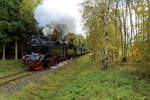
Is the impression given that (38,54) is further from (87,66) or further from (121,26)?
(121,26)

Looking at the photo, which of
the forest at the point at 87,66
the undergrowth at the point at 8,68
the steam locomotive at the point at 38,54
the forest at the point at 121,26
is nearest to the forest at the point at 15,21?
the forest at the point at 87,66

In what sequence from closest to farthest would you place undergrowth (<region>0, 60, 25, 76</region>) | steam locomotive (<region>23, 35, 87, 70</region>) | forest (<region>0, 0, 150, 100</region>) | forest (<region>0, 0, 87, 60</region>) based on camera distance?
forest (<region>0, 0, 150, 100</region>), undergrowth (<region>0, 60, 25, 76</region>), steam locomotive (<region>23, 35, 87, 70</region>), forest (<region>0, 0, 87, 60</region>)

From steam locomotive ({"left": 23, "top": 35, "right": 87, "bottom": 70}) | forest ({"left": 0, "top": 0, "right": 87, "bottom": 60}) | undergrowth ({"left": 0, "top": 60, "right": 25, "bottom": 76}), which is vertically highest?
forest ({"left": 0, "top": 0, "right": 87, "bottom": 60})

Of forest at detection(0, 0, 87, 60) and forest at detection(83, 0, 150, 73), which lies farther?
forest at detection(0, 0, 87, 60)

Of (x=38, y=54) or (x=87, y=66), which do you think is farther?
(x=87, y=66)

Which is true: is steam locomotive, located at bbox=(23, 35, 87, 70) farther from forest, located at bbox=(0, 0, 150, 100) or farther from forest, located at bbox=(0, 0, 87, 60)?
forest, located at bbox=(0, 0, 87, 60)

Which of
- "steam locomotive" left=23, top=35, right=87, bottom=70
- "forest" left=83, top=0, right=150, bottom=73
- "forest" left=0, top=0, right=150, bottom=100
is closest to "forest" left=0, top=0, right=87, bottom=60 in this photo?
"forest" left=0, top=0, right=150, bottom=100

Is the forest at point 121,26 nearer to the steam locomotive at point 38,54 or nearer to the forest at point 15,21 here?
the steam locomotive at point 38,54

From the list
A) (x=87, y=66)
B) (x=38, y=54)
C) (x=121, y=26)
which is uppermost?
(x=121, y=26)

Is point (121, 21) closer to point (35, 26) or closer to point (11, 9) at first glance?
point (35, 26)

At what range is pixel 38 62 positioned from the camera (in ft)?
55.1


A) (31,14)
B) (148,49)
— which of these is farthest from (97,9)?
(31,14)

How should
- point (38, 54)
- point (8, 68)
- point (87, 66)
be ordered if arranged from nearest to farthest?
point (8, 68) < point (38, 54) < point (87, 66)

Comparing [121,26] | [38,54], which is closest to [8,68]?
[38,54]
